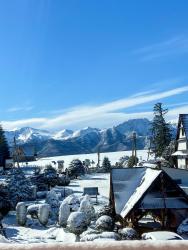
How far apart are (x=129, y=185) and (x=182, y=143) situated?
27627 millimetres

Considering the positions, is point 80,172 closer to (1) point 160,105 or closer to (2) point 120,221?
(1) point 160,105

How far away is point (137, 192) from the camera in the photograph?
25.6m

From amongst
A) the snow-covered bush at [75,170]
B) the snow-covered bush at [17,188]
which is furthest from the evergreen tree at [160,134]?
the snow-covered bush at [17,188]

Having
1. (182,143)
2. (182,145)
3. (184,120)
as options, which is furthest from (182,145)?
(184,120)

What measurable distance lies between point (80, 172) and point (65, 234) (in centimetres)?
4621

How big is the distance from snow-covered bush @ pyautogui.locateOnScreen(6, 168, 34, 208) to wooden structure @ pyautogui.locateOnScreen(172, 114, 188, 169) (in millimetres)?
20039

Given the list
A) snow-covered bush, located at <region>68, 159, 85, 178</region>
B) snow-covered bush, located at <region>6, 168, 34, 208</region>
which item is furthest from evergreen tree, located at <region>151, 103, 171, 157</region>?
snow-covered bush, located at <region>6, 168, 34, 208</region>

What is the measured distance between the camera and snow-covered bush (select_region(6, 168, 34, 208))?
3919cm

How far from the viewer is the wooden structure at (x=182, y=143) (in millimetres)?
52281

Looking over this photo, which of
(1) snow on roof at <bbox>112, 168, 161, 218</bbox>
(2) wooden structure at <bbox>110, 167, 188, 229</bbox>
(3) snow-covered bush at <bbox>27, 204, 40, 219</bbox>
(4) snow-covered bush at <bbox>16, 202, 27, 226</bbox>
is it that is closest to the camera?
(2) wooden structure at <bbox>110, 167, 188, 229</bbox>

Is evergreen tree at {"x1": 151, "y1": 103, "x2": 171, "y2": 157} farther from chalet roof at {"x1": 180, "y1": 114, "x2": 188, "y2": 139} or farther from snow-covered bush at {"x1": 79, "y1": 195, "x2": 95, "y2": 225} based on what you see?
Answer: snow-covered bush at {"x1": 79, "y1": 195, "x2": 95, "y2": 225}

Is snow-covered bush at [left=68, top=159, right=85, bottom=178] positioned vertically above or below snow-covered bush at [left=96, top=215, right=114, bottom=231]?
above

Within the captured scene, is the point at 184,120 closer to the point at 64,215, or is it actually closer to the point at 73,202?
the point at 73,202

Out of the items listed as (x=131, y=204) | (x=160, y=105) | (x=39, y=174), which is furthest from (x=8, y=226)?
(x=160, y=105)
